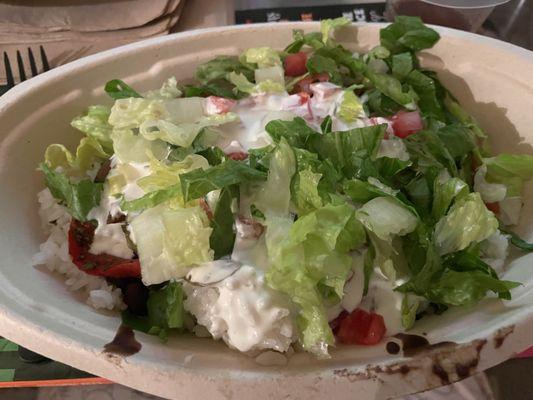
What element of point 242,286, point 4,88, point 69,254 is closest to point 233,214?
point 242,286

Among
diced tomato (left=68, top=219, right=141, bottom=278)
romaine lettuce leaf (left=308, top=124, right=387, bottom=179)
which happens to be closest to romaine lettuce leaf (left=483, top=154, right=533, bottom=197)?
romaine lettuce leaf (left=308, top=124, right=387, bottom=179)

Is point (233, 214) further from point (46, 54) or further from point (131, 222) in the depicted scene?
point (46, 54)

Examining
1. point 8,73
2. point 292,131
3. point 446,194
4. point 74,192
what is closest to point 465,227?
point 446,194

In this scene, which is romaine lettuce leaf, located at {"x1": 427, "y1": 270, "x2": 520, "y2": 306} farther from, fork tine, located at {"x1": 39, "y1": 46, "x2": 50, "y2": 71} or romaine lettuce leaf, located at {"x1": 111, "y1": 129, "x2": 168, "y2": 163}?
fork tine, located at {"x1": 39, "y1": 46, "x2": 50, "y2": 71}

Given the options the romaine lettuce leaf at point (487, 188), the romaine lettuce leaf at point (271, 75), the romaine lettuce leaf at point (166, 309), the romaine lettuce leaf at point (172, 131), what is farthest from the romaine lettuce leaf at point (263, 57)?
the romaine lettuce leaf at point (166, 309)

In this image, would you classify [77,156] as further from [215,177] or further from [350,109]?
[350,109]
